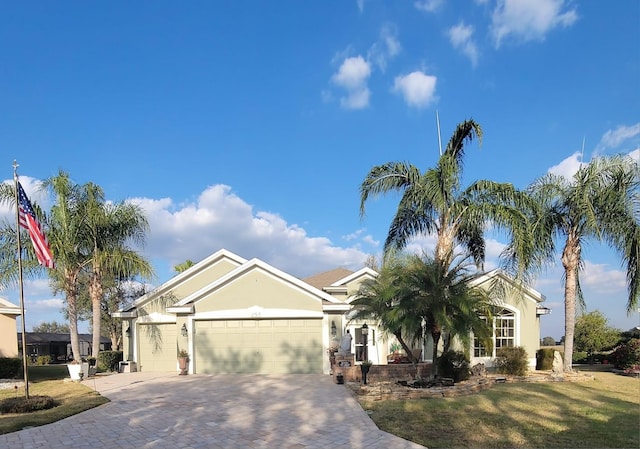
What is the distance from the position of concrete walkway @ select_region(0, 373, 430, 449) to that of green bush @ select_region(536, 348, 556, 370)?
11160 millimetres

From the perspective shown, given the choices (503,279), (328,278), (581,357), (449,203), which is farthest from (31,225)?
(581,357)

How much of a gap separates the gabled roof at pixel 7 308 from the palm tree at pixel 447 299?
609 inches

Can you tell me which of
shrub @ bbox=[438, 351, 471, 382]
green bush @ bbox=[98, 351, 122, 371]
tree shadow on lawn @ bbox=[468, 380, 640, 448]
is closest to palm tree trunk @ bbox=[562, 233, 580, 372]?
tree shadow on lawn @ bbox=[468, 380, 640, 448]

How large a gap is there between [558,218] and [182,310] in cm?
1498

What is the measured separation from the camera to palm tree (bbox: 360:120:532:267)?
14.3 metres

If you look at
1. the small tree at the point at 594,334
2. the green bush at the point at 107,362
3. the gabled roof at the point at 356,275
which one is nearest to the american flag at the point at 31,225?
the green bush at the point at 107,362

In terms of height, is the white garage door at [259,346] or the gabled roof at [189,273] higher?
the gabled roof at [189,273]

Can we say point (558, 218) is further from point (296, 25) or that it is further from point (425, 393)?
point (296, 25)

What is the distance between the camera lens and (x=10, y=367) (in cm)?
1669

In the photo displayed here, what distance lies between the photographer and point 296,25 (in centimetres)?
1430

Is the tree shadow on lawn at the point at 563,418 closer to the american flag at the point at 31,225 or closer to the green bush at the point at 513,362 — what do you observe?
the green bush at the point at 513,362

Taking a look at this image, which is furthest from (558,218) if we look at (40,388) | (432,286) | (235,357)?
(40,388)

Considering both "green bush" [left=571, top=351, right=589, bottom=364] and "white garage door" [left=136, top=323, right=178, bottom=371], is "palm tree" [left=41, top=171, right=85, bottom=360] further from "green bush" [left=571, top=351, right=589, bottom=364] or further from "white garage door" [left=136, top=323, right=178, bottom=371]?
"green bush" [left=571, top=351, right=589, bottom=364]

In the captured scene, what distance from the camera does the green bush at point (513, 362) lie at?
15.9m
